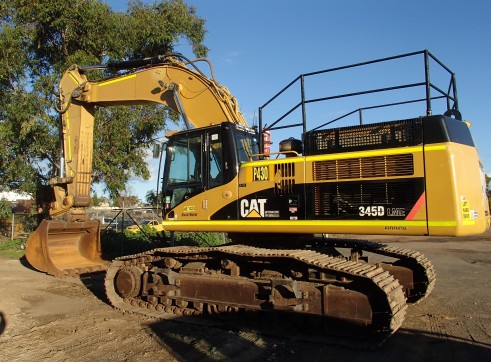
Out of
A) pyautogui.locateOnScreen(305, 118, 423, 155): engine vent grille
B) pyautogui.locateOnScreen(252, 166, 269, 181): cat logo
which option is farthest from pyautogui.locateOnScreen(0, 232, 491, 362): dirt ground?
pyautogui.locateOnScreen(305, 118, 423, 155): engine vent grille

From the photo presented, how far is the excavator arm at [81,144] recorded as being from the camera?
896 centimetres

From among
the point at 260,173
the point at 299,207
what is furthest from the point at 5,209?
A: the point at 299,207

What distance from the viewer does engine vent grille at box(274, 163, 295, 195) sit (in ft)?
20.5

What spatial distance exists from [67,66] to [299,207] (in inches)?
498

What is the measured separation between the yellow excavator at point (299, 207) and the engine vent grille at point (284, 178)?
0.05 ft

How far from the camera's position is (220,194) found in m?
6.82

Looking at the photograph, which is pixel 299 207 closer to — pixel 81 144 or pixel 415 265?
pixel 415 265

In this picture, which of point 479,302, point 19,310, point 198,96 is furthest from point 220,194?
point 479,302

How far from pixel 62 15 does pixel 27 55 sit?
6.88ft

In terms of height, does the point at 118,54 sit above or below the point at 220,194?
above

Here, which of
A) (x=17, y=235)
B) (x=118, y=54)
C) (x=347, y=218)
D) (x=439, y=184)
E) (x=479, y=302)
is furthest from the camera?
(x=17, y=235)

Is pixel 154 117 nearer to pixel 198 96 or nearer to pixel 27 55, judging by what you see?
pixel 27 55

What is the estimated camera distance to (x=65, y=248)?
10195 mm

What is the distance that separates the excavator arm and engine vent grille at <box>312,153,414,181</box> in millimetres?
3644
